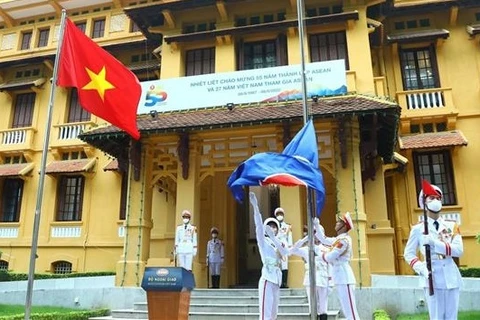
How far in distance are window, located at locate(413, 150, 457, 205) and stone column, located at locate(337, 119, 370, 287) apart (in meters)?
4.97

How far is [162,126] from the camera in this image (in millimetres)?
12281

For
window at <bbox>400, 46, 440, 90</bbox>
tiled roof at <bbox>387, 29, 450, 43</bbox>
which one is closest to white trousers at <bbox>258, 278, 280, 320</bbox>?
window at <bbox>400, 46, 440, 90</bbox>

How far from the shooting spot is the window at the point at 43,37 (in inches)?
834

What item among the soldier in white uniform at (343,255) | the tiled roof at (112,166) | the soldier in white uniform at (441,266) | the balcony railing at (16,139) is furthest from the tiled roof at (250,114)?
the balcony railing at (16,139)

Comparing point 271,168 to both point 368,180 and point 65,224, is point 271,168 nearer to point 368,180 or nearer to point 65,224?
point 368,180

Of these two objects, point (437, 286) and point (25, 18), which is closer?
point (437, 286)

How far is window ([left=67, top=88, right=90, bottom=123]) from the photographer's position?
19.3m

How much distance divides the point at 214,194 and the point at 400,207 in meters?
6.38

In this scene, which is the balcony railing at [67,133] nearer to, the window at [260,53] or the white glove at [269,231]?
the window at [260,53]

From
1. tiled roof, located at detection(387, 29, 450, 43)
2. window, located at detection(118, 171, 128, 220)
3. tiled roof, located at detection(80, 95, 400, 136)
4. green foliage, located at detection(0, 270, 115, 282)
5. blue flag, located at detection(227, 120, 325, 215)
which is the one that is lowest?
green foliage, located at detection(0, 270, 115, 282)

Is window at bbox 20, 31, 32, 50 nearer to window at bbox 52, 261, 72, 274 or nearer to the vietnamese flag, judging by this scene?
window at bbox 52, 261, 72, 274

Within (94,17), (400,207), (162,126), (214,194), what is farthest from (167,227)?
(94,17)

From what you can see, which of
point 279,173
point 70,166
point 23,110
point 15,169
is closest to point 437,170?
point 279,173

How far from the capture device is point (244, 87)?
13.2 m
